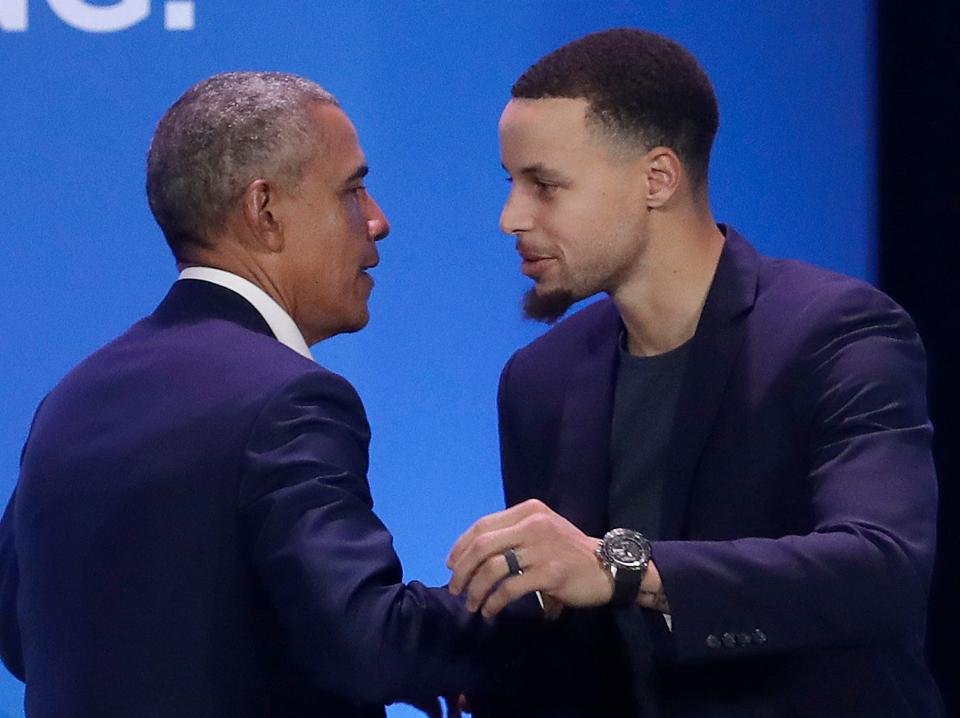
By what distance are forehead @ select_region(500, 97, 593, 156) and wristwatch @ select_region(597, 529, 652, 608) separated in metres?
0.70

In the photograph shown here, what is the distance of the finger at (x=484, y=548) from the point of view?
1.83m

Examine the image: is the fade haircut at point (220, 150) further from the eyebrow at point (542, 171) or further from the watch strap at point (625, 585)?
the watch strap at point (625, 585)

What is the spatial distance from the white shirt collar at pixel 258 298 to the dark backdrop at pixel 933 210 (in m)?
1.81

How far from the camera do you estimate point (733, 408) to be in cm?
216

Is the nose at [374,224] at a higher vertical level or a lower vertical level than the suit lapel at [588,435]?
higher

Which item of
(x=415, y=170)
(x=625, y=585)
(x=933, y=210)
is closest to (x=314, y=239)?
(x=625, y=585)

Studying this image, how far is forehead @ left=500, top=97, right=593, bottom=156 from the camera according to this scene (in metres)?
2.33

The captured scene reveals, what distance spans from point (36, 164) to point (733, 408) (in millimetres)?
1907

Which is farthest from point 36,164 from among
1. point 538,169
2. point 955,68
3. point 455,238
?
point 955,68

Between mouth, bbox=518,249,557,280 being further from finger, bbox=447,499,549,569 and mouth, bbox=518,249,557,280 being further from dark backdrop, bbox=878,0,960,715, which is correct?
dark backdrop, bbox=878,0,960,715

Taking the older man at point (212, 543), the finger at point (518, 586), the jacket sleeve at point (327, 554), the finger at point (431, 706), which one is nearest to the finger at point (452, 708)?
the finger at point (431, 706)

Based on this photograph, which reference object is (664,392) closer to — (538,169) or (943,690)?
(538,169)

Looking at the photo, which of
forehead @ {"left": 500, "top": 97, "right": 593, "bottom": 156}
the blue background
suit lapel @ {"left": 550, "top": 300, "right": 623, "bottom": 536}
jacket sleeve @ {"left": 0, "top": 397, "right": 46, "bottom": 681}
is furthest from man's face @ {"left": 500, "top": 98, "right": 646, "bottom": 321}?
the blue background

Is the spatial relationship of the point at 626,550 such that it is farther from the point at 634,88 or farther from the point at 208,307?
the point at 634,88
